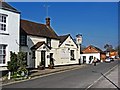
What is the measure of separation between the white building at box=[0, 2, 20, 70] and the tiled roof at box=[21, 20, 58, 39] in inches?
334

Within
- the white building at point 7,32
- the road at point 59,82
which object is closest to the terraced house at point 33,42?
the white building at point 7,32

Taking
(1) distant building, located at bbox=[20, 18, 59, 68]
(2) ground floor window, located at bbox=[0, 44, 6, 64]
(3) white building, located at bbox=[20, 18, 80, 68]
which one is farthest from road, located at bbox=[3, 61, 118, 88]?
(3) white building, located at bbox=[20, 18, 80, 68]

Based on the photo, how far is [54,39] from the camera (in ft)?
138

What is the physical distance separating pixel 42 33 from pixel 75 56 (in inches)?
519

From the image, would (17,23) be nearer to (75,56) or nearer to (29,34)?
(29,34)

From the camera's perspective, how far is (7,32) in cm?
2488

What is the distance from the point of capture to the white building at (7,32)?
24312 mm

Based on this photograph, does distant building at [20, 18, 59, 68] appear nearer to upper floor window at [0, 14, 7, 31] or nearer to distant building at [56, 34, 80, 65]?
distant building at [56, 34, 80, 65]

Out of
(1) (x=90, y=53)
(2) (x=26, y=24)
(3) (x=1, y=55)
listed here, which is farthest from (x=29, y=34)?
(1) (x=90, y=53)

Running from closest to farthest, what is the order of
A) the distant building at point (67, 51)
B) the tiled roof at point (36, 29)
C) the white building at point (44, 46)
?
the white building at point (44, 46), the tiled roof at point (36, 29), the distant building at point (67, 51)

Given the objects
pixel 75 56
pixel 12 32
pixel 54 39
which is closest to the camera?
pixel 12 32

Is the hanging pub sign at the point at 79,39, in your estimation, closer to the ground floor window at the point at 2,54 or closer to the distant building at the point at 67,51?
the distant building at the point at 67,51

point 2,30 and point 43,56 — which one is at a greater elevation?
point 2,30

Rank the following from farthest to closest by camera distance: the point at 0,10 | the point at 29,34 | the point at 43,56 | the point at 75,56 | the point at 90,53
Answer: the point at 90,53, the point at 75,56, the point at 43,56, the point at 29,34, the point at 0,10
